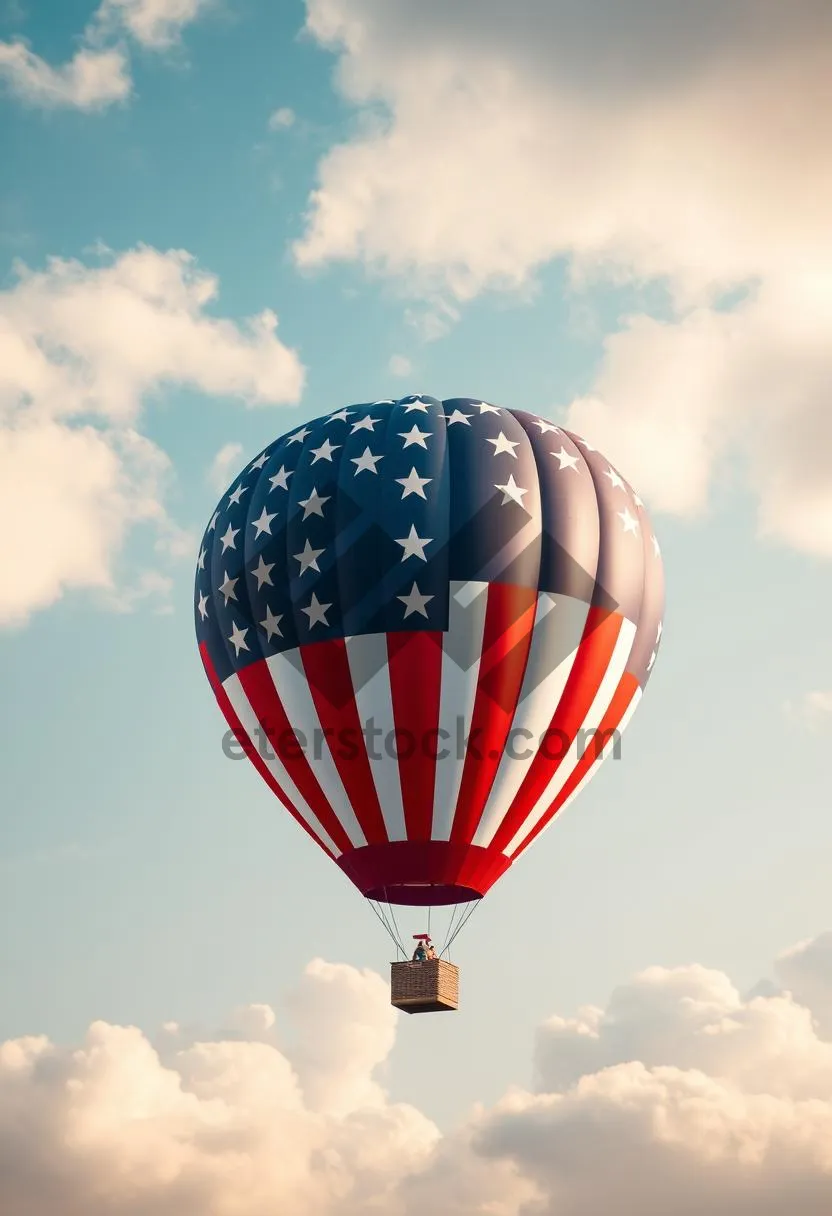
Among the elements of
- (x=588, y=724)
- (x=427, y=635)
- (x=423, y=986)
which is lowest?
(x=423, y=986)

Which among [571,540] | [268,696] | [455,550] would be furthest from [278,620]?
[571,540]

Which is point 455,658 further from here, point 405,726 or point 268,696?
point 268,696

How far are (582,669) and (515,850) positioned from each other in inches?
120

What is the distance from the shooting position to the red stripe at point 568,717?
27266mm

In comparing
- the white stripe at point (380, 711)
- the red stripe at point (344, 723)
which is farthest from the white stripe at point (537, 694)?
the red stripe at point (344, 723)

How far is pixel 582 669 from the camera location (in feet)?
90.3

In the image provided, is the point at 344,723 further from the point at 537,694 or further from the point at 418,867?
the point at 537,694

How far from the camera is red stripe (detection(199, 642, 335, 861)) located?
2834cm

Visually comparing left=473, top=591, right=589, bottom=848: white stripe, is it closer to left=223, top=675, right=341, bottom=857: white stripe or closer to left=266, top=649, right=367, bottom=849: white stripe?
left=266, top=649, right=367, bottom=849: white stripe

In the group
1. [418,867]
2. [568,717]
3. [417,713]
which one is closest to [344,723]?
[417,713]

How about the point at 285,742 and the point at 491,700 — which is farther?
the point at 285,742

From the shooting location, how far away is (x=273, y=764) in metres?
28.2

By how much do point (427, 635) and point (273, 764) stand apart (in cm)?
364

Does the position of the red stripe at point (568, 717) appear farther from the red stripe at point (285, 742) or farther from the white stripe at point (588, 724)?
the red stripe at point (285, 742)
